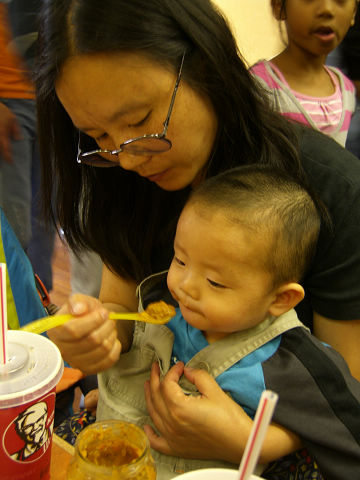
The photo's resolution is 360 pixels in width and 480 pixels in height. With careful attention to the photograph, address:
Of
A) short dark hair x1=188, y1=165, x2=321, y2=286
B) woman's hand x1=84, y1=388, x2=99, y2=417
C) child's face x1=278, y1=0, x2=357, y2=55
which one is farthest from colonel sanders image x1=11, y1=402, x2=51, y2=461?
child's face x1=278, y1=0, x2=357, y2=55

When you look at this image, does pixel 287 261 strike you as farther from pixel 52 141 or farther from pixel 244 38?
pixel 244 38

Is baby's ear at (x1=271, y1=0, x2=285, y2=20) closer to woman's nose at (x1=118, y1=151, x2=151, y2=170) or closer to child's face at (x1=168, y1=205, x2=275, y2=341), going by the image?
woman's nose at (x1=118, y1=151, x2=151, y2=170)

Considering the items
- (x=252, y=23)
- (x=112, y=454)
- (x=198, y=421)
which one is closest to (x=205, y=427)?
(x=198, y=421)

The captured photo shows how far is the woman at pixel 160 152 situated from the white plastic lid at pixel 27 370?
7.7 inches

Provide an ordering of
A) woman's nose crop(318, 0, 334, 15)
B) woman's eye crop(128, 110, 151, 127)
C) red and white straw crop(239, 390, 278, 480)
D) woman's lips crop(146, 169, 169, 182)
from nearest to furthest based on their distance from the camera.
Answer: red and white straw crop(239, 390, 278, 480) → woman's eye crop(128, 110, 151, 127) → woman's lips crop(146, 169, 169, 182) → woman's nose crop(318, 0, 334, 15)

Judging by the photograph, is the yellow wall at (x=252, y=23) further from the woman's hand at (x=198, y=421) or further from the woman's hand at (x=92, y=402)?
the woman's hand at (x=198, y=421)

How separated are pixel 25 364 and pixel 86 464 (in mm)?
148

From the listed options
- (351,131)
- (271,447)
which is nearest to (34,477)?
(271,447)

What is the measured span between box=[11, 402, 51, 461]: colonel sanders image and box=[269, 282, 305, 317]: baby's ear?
1.61 feet

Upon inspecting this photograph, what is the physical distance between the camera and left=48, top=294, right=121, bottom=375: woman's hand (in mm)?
828

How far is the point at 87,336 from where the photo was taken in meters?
0.87

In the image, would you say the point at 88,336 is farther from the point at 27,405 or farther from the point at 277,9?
the point at 277,9

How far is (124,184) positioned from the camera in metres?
1.21

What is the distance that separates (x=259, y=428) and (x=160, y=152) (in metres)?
0.67
